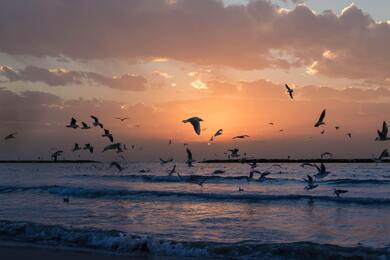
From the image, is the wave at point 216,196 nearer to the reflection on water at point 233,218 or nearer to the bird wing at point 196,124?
the reflection on water at point 233,218

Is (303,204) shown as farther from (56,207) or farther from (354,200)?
→ (56,207)

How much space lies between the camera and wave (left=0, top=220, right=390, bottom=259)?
440 inches

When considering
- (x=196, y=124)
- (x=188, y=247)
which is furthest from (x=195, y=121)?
(x=188, y=247)


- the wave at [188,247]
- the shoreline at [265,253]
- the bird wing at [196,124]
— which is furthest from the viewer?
the bird wing at [196,124]

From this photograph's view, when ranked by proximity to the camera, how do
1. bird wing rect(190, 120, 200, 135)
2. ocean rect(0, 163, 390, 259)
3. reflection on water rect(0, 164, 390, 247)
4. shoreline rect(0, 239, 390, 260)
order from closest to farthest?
shoreline rect(0, 239, 390, 260) → ocean rect(0, 163, 390, 259) → bird wing rect(190, 120, 200, 135) → reflection on water rect(0, 164, 390, 247)

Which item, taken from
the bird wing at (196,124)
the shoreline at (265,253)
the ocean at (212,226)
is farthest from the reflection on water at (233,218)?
the bird wing at (196,124)

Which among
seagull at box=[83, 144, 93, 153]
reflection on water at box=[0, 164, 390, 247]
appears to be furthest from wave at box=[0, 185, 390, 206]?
seagull at box=[83, 144, 93, 153]

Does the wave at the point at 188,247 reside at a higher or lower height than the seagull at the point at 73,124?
lower

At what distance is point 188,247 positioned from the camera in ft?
38.7

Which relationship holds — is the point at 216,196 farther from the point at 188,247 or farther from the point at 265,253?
the point at 265,253

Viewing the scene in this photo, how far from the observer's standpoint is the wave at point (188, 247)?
11.2m

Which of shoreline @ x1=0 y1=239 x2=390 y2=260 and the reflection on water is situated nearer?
shoreline @ x1=0 y1=239 x2=390 y2=260

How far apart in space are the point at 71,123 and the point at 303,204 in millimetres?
12767

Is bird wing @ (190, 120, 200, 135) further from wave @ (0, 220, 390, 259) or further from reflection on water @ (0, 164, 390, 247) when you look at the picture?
reflection on water @ (0, 164, 390, 247)
